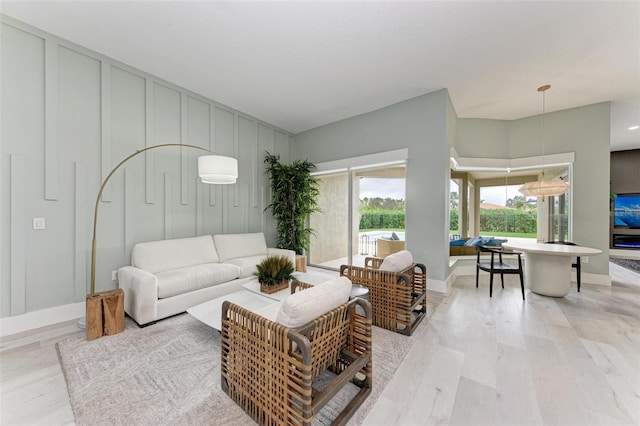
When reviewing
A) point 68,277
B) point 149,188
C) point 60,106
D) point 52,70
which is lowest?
point 68,277

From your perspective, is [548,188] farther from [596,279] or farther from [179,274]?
[179,274]

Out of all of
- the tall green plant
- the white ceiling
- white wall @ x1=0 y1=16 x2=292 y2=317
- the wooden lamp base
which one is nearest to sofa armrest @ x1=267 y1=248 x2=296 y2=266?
the tall green plant

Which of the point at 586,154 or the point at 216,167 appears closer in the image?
the point at 216,167

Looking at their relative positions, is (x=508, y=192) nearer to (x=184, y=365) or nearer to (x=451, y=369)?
(x=451, y=369)

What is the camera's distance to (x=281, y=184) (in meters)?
4.95

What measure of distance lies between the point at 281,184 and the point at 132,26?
3.02m

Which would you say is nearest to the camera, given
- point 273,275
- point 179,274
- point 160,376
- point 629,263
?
point 160,376

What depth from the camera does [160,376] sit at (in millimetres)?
1814

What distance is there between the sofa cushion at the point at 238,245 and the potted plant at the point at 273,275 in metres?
1.50

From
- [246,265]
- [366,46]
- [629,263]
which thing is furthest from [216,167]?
[629,263]

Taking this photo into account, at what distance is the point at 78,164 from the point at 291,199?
3073mm

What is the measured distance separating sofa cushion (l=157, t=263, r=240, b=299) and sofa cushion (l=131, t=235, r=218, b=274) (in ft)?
0.55

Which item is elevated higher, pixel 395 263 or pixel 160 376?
pixel 395 263

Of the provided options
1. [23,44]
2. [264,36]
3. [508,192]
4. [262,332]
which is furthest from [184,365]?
[508,192]
